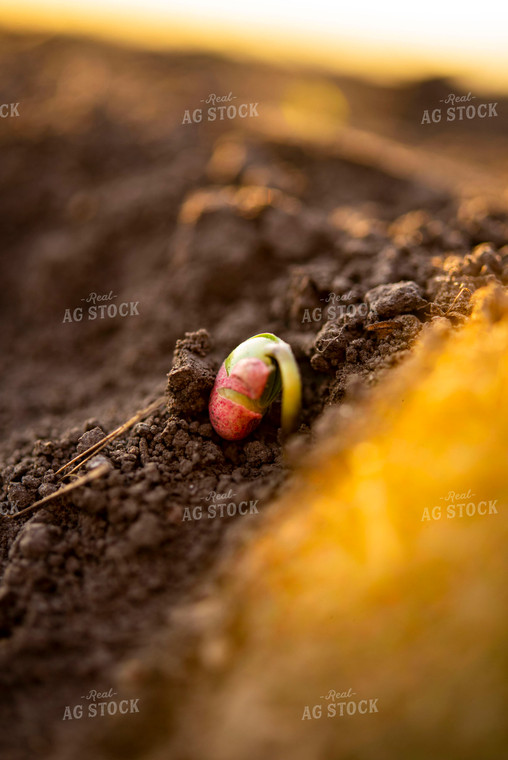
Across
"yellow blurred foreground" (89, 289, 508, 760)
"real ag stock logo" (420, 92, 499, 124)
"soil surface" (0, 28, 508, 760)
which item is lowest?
"yellow blurred foreground" (89, 289, 508, 760)

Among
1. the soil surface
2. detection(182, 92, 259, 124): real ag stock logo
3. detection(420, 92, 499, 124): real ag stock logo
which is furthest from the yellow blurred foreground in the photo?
detection(420, 92, 499, 124): real ag stock logo

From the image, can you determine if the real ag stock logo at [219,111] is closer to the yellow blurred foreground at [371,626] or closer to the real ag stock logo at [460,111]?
the real ag stock logo at [460,111]

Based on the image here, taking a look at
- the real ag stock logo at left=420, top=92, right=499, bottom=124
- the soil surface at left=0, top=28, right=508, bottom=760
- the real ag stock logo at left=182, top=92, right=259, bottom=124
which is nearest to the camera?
the soil surface at left=0, top=28, right=508, bottom=760

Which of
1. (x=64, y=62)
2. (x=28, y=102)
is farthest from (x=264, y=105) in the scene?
(x=64, y=62)

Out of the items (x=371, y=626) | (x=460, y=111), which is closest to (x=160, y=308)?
(x=371, y=626)

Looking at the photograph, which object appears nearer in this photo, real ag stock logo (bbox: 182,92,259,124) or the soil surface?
the soil surface

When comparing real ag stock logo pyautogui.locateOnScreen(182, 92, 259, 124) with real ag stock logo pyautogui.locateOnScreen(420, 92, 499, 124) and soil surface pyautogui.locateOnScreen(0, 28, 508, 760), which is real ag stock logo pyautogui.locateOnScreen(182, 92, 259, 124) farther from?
real ag stock logo pyautogui.locateOnScreen(420, 92, 499, 124)

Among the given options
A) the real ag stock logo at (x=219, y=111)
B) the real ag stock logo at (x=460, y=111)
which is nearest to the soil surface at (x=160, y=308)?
the real ag stock logo at (x=219, y=111)

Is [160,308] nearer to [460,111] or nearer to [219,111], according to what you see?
[219,111]
